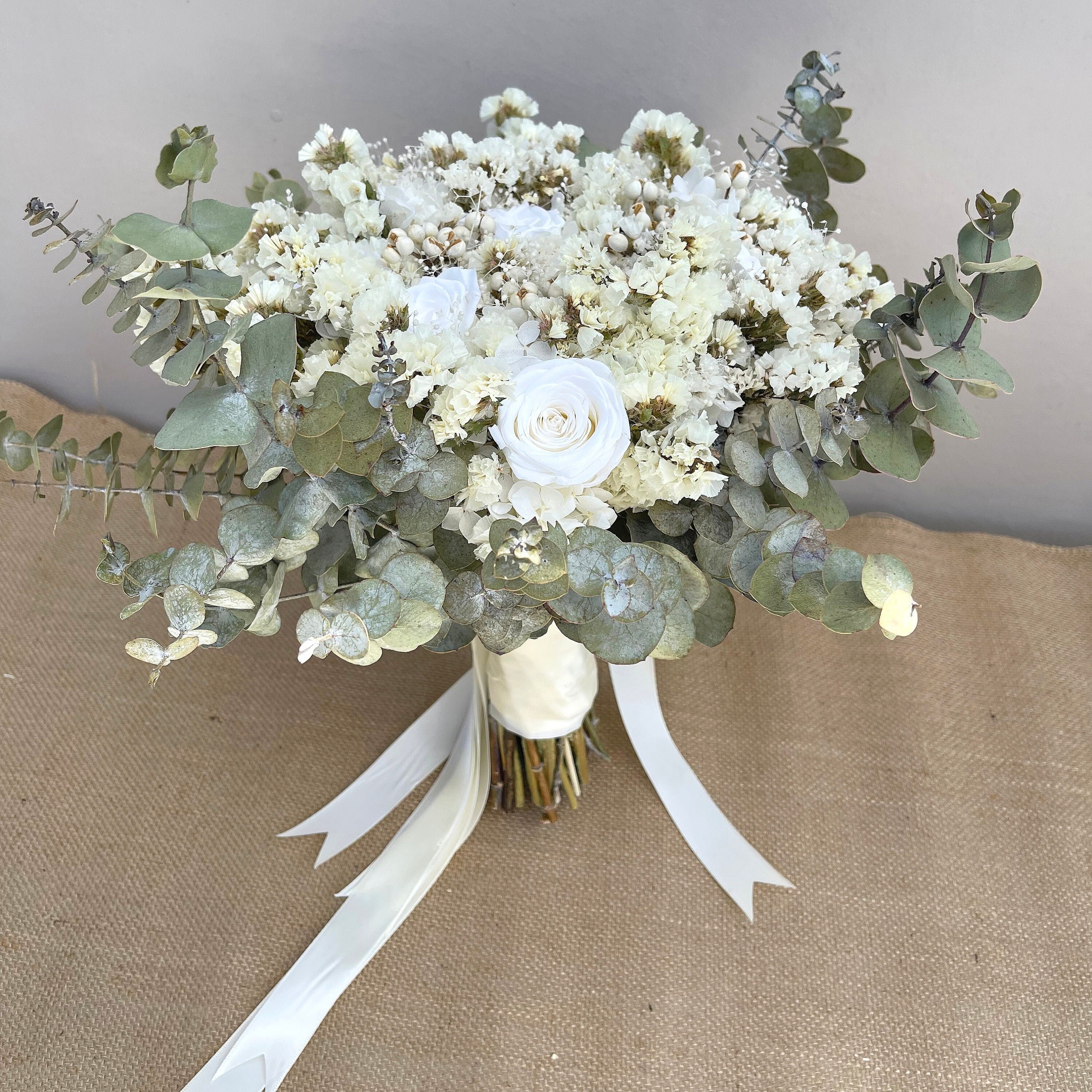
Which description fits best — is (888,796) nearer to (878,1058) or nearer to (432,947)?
(878,1058)

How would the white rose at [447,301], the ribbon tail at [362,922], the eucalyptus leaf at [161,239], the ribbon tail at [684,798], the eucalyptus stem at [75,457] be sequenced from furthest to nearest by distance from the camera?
the ribbon tail at [684,798] → the ribbon tail at [362,922] → the eucalyptus stem at [75,457] → the white rose at [447,301] → the eucalyptus leaf at [161,239]

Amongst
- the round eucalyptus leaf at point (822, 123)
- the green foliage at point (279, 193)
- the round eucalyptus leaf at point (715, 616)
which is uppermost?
the round eucalyptus leaf at point (822, 123)

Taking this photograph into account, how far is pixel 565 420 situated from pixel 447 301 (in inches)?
4.4

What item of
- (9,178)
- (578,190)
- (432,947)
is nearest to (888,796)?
(432,947)

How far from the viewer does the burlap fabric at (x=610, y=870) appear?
765 millimetres

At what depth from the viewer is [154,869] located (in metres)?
0.87

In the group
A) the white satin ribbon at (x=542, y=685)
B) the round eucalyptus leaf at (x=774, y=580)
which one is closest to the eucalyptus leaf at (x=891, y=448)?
the round eucalyptus leaf at (x=774, y=580)

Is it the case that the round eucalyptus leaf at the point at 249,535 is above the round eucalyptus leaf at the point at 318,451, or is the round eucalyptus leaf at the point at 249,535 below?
below

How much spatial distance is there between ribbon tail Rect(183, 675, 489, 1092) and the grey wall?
0.66 metres

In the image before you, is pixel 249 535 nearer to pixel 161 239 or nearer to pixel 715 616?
pixel 161 239

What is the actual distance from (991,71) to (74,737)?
120 cm

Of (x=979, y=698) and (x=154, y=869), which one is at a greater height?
(x=979, y=698)

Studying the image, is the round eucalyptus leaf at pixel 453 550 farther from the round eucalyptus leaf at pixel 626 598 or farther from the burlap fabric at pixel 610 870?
the burlap fabric at pixel 610 870

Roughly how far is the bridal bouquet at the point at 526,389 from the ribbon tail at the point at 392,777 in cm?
37
